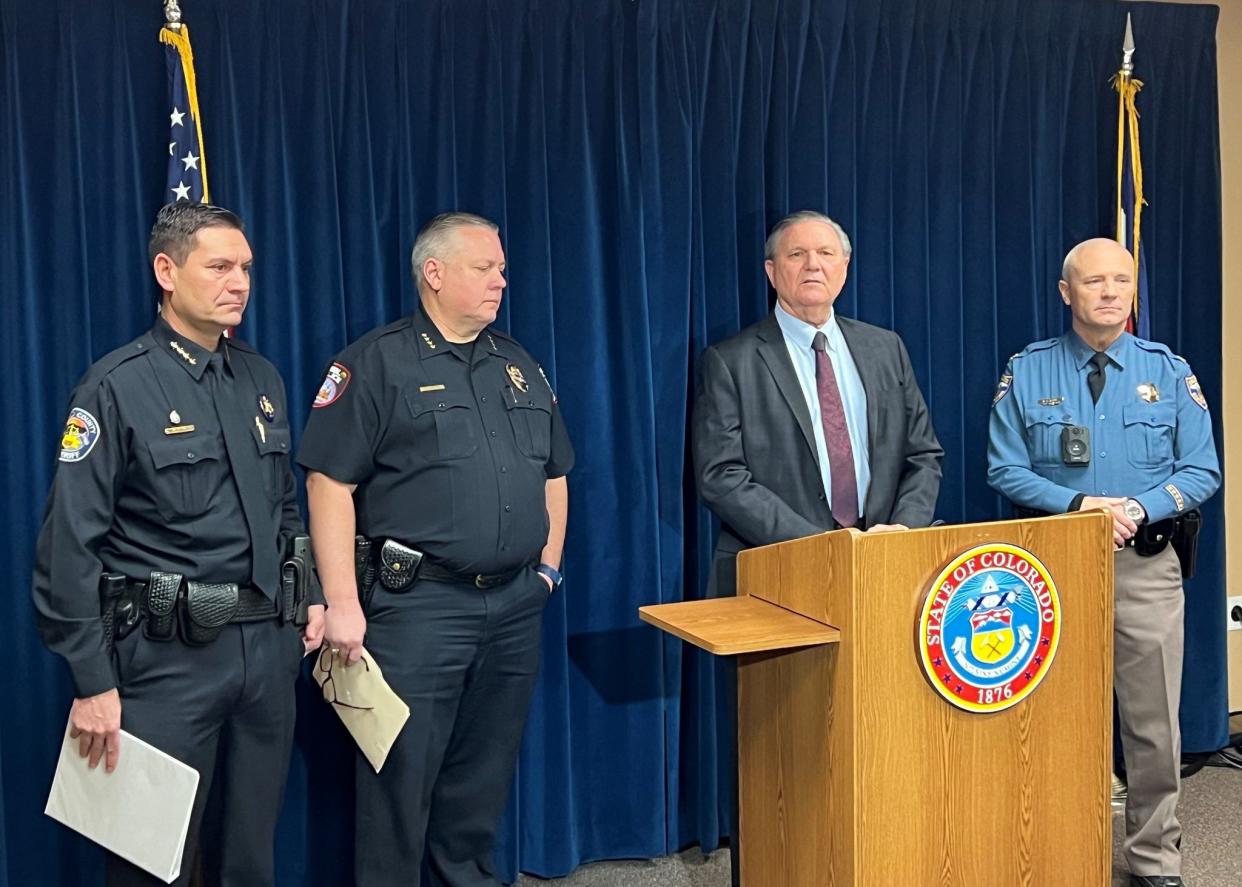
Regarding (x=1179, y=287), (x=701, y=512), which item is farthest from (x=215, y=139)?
(x=1179, y=287)

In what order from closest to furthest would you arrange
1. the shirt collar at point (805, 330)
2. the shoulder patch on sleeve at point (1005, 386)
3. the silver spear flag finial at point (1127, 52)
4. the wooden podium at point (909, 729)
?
the wooden podium at point (909, 729)
the shirt collar at point (805, 330)
the shoulder patch on sleeve at point (1005, 386)
the silver spear flag finial at point (1127, 52)

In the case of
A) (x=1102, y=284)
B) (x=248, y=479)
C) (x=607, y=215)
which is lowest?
(x=248, y=479)

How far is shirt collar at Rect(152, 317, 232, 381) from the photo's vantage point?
2471 mm

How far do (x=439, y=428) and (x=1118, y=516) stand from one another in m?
1.62

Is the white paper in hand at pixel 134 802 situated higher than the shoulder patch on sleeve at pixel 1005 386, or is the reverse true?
the shoulder patch on sleeve at pixel 1005 386

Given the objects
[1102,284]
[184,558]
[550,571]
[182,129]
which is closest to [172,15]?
[182,129]

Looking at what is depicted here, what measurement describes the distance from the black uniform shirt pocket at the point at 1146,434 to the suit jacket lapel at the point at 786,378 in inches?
33.0

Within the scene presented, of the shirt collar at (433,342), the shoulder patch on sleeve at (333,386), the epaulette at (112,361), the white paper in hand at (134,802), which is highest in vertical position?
the shirt collar at (433,342)

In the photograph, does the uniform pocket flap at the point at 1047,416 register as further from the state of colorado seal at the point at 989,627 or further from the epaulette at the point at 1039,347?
the state of colorado seal at the point at 989,627

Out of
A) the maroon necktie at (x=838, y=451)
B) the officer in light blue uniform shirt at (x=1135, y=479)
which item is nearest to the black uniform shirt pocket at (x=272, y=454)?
the maroon necktie at (x=838, y=451)

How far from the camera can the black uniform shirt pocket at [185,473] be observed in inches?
93.3

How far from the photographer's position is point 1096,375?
3.22m

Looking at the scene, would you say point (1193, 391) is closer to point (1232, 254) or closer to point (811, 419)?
point (811, 419)

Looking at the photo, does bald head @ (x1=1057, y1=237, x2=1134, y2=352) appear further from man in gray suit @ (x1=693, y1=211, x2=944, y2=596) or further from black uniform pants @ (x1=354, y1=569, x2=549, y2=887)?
black uniform pants @ (x1=354, y1=569, x2=549, y2=887)
